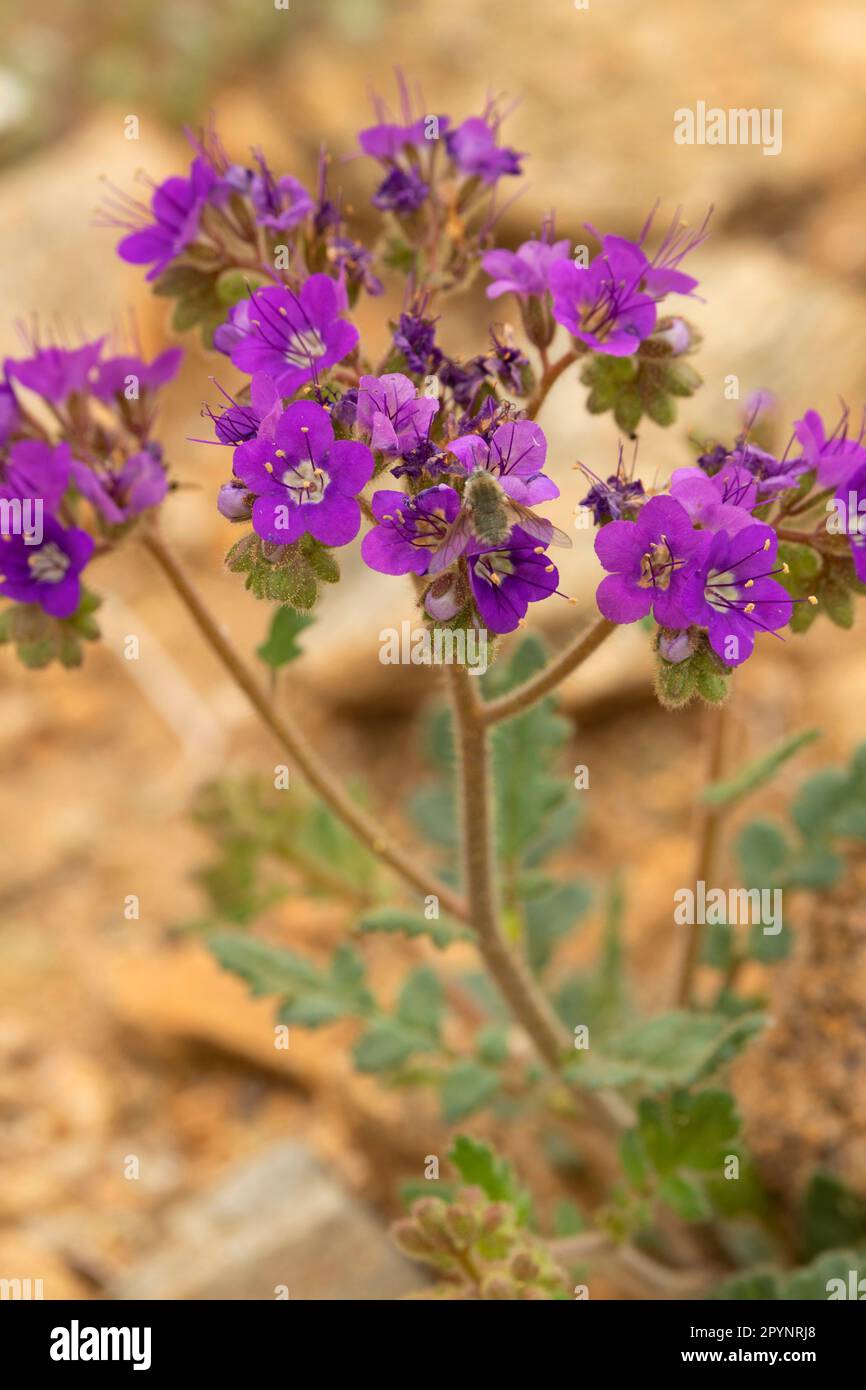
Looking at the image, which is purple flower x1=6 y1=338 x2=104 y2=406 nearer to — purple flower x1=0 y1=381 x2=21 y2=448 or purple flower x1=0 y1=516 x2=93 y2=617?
purple flower x1=0 y1=381 x2=21 y2=448

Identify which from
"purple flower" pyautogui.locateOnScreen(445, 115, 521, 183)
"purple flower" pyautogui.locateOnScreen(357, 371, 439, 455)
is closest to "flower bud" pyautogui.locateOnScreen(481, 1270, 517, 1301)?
"purple flower" pyautogui.locateOnScreen(357, 371, 439, 455)

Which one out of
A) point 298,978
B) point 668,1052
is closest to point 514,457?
point 668,1052

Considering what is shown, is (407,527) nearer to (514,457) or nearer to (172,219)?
(514,457)

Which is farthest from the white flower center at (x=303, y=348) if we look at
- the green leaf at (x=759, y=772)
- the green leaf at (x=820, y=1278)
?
the green leaf at (x=820, y=1278)
